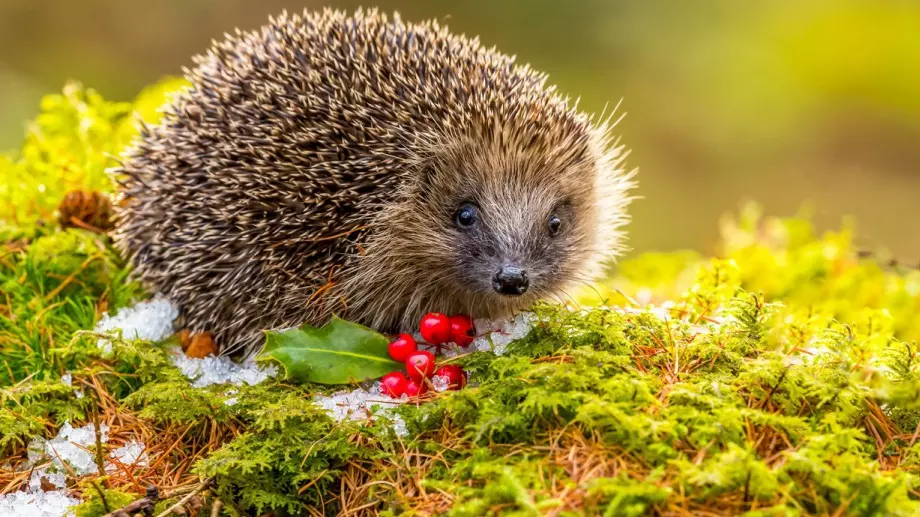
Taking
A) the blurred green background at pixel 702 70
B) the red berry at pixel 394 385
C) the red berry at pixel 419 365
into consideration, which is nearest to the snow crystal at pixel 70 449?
the red berry at pixel 394 385

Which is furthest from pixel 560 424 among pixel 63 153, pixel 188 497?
pixel 63 153

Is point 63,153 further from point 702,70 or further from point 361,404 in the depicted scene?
point 702,70

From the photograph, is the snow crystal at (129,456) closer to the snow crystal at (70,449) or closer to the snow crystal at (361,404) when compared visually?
the snow crystal at (70,449)

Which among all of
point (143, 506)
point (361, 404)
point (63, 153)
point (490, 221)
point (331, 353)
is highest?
point (63, 153)

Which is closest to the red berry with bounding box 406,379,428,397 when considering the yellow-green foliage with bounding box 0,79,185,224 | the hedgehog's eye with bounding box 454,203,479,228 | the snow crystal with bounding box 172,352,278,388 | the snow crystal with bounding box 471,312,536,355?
the snow crystal with bounding box 471,312,536,355

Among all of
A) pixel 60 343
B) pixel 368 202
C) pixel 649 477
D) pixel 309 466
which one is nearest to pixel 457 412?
pixel 309 466

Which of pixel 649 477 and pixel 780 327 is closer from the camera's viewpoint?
pixel 649 477

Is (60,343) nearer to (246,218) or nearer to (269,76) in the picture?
(246,218)
